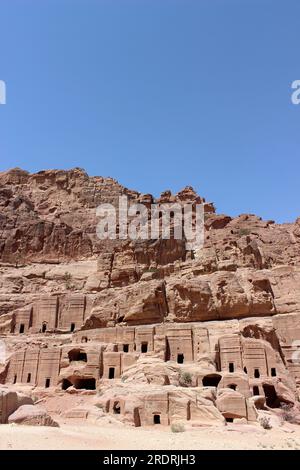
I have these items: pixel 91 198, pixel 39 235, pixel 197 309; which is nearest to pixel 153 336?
pixel 197 309

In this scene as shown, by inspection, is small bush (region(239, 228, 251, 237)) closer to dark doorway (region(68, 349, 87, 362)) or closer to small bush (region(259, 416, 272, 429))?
dark doorway (region(68, 349, 87, 362))

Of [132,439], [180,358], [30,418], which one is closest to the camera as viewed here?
[132,439]

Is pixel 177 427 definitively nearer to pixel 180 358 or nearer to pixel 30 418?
pixel 30 418

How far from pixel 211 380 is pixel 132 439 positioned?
20.6 meters

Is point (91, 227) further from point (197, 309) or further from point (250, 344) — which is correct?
point (250, 344)

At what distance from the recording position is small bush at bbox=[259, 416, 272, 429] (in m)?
30.8

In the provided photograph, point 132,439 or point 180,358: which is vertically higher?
point 180,358

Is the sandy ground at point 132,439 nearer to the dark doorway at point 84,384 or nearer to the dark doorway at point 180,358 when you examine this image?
the dark doorway at point 84,384

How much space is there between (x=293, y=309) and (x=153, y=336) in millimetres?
16251

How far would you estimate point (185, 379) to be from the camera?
127 feet

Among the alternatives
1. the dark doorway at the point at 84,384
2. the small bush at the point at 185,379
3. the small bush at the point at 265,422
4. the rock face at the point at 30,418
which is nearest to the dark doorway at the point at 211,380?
the small bush at the point at 185,379

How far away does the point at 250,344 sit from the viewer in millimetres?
43438

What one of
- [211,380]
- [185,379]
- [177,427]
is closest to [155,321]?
[211,380]

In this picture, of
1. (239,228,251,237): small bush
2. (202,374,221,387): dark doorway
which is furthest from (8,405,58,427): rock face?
(239,228,251,237): small bush
